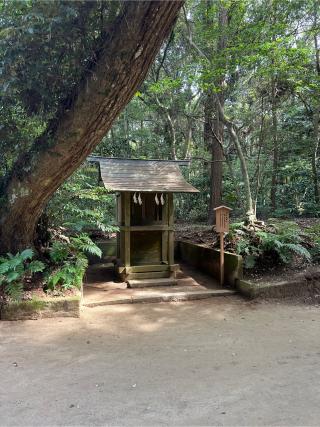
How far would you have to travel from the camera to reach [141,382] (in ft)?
9.82

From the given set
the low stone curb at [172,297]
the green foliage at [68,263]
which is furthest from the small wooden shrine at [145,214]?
the green foliage at [68,263]

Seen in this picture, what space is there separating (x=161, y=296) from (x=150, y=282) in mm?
840

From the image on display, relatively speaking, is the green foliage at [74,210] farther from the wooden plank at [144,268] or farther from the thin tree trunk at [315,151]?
the thin tree trunk at [315,151]

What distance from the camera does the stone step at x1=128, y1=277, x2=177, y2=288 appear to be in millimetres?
6645

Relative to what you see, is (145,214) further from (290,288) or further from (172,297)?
(290,288)

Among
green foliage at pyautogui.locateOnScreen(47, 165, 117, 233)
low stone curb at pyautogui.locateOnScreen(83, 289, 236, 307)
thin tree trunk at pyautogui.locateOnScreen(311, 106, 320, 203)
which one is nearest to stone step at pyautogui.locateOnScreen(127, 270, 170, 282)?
low stone curb at pyautogui.locateOnScreen(83, 289, 236, 307)

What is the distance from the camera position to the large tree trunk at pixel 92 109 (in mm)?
3807

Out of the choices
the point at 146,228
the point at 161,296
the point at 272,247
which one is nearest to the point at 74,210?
the point at 146,228

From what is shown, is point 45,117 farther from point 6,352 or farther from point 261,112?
point 261,112

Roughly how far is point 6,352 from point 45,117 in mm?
3493

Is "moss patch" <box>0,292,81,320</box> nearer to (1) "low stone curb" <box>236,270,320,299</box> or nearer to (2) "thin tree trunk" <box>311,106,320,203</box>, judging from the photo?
(1) "low stone curb" <box>236,270,320,299</box>

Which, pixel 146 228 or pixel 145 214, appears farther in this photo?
pixel 145 214

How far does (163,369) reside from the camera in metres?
3.26

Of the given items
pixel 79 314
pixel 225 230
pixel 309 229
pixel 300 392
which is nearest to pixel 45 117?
pixel 79 314
